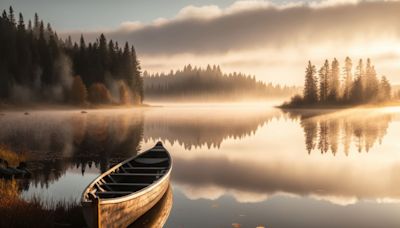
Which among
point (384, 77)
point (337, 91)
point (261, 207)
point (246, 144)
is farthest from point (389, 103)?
point (261, 207)

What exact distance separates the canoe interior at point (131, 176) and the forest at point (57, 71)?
9241 cm

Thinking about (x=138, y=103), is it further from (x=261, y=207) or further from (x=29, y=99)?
(x=261, y=207)

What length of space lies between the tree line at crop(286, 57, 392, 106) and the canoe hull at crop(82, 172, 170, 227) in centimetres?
11622

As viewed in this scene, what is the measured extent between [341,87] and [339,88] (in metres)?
1.19

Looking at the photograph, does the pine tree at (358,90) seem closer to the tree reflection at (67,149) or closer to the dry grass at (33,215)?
the tree reflection at (67,149)

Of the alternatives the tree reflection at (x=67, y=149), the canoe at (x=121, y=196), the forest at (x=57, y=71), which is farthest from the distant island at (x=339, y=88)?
the canoe at (x=121, y=196)

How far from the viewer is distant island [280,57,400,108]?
411 ft

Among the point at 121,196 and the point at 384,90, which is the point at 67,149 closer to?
the point at 121,196

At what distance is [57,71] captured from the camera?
121 metres

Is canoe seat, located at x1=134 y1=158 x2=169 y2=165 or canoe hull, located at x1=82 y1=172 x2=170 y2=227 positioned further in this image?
canoe seat, located at x1=134 y1=158 x2=169 y2=165

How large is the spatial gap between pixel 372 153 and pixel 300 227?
23.7m

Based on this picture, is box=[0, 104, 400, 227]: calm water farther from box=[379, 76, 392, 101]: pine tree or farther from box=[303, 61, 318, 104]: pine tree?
box=[379, 76, 392, 101]: pine tree

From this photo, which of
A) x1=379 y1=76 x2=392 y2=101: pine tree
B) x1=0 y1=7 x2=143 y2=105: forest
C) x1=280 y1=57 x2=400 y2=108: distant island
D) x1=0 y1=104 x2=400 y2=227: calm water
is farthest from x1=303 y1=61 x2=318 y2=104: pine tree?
x1=0 y1=104 x2=400 y2=227: calm water

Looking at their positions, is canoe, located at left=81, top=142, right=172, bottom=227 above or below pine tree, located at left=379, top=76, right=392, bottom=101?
below
